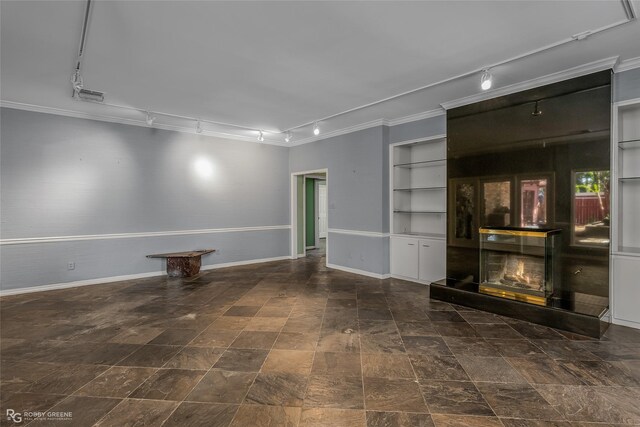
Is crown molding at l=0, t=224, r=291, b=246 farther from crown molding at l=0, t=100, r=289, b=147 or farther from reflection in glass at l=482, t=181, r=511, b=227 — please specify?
reflection in glass at l=482, t=181, r=511, b=227

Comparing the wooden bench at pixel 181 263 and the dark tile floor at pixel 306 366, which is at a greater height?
the wooden bench at pixel 181 263

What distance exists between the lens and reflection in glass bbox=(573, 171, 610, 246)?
10.7 ft

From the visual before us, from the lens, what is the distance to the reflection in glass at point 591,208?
10.7 feet

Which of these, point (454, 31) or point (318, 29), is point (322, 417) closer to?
point (318, 29)

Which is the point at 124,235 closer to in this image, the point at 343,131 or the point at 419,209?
the point at 343,131

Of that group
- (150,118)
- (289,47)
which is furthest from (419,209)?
(150,118)

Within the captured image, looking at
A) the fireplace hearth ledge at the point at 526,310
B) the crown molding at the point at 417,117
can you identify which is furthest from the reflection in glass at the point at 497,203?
the crown molding at the point at 417,117

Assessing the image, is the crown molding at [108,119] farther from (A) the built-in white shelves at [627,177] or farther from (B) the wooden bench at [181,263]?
(A) the built-in white shelves at [627,177]

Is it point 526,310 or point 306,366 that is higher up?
point 526,310

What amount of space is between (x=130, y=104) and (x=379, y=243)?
4.59 m

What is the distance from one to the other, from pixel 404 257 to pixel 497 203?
178 cm

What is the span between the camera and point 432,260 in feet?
16.0

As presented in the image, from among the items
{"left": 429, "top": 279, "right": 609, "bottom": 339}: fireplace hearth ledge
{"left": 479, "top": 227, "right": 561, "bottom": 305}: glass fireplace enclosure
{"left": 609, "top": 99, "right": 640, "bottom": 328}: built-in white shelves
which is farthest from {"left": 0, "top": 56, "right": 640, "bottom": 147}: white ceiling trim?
{"left": 429, "top": 279, "right": 609, "bottom": 339}: fireplace hearth ledge

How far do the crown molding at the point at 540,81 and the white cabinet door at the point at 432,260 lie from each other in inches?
82.6
